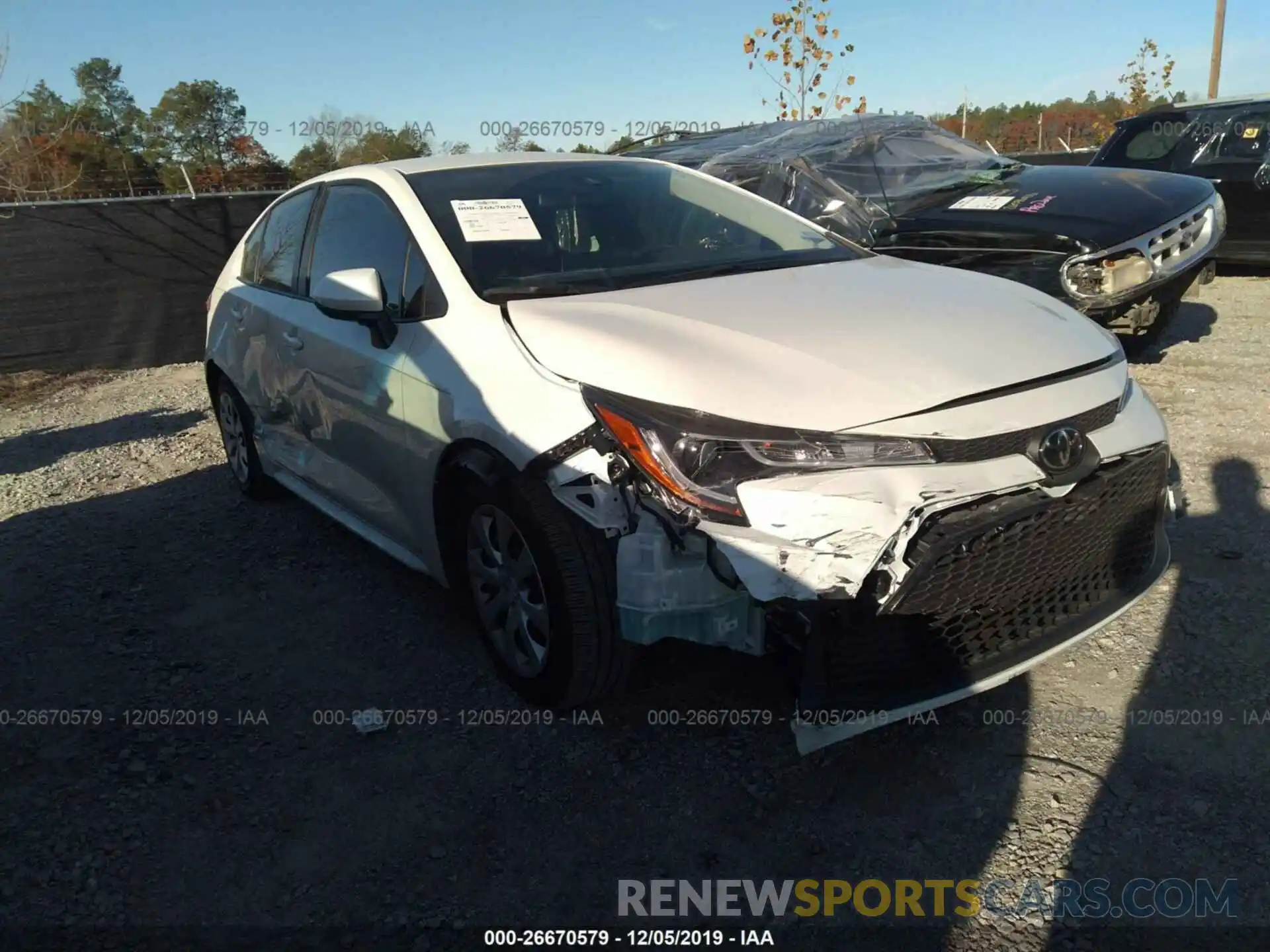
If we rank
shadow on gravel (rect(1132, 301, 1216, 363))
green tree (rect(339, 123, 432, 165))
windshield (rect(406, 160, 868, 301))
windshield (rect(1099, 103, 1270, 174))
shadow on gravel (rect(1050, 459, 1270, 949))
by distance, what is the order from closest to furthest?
shadow on gravel (rect(1050, 459, 1270, 949))
windshield (rect(406, 160, 868, 301))
shadow on gravel (rect(1132, 301, 1216, 363))
windshield (rect(1099, 103, 1270, 174))
green tree (rect(339, 123, 432, 165))

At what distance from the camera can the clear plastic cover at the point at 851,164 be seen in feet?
19.9

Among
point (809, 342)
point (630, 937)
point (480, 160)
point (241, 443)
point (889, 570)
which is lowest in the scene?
point (630, 937)

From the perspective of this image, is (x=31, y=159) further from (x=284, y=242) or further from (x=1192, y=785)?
(x=1192, y=785)

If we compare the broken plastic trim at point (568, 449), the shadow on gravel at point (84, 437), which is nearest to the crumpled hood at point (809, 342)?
the broken plastic trim at point (568, 449)

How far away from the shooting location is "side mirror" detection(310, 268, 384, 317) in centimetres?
299

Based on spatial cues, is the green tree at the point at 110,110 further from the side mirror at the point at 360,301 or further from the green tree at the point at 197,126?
the side mirror at the point at 360,301

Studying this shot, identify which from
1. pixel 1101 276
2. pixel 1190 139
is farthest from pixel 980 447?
pixel 1190 139

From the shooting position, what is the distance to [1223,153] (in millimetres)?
8625

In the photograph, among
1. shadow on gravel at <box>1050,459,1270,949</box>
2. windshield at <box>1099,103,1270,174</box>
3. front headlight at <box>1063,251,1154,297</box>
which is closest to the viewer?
shadow on gravel at <box>1050,459,1270,949</box>

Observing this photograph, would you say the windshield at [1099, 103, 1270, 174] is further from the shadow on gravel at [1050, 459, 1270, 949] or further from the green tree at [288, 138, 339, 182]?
the green tree at [288, 138, 339, 182]

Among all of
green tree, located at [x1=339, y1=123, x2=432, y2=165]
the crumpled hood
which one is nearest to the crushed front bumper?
the crumpled hood

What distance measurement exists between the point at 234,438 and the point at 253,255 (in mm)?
963

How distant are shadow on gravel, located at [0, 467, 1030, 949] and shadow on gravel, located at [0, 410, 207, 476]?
3.00 meters

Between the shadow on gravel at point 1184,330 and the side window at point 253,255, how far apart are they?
17.0 ft
